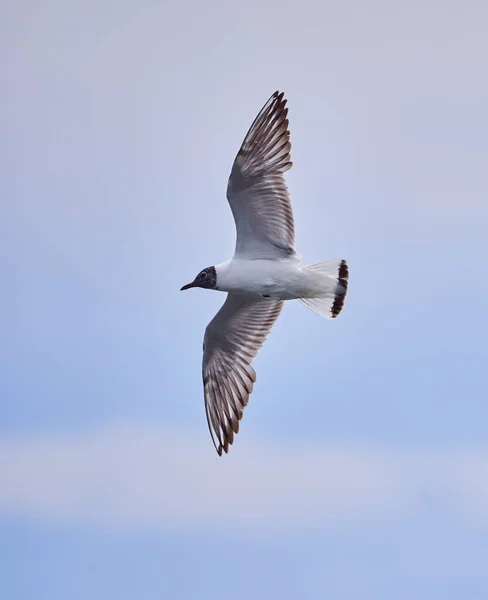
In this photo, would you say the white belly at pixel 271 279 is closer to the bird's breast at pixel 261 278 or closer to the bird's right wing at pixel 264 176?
the bird's breast at pixel 261 278

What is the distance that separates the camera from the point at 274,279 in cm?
1734

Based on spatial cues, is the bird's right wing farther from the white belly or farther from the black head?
the black head

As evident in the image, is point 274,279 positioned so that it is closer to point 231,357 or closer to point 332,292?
point 332,292

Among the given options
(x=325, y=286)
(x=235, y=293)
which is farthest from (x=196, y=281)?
(x=325, y=286)

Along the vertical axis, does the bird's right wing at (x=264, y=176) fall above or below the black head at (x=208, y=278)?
above

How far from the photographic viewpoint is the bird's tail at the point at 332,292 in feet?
56.9

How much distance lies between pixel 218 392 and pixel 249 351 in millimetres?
682

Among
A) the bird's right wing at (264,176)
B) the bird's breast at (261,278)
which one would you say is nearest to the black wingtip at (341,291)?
the bird's breast at (261,278)

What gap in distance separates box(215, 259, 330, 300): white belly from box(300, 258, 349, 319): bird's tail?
8 centimetres

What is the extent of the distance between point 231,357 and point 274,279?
1.85m

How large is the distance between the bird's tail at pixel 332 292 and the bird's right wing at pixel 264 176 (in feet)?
2.33

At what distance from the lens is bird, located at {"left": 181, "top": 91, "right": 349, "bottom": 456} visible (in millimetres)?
17031

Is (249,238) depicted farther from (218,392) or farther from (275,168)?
(218,392)

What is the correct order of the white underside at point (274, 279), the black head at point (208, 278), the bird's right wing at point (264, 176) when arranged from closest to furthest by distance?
the bird's right wing at point (264, 176) < the white underside at point (274, 279) < the black head at point (208, 278)
